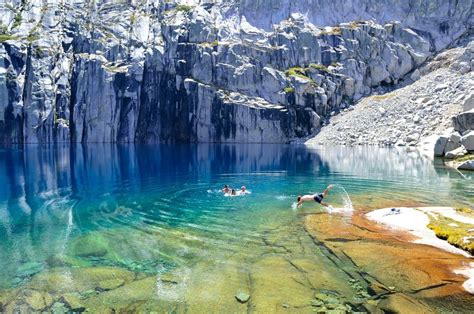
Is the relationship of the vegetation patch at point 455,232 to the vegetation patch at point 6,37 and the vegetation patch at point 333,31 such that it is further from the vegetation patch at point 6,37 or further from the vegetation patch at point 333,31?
the vegetation patch at point 6,37

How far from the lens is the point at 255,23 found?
486 feet

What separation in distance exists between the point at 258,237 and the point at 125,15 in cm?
14738

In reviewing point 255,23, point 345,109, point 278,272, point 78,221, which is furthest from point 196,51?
point 278,272

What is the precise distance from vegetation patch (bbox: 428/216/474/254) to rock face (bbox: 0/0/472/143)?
114m

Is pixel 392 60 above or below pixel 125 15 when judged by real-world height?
below

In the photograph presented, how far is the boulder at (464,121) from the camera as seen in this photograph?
60078mm

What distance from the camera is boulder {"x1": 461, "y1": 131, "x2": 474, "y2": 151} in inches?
2099

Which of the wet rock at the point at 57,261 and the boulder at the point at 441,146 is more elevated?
the boulder at the point at 441,146

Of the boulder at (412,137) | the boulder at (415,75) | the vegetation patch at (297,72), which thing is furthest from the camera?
the vegetation patch at (297,72)

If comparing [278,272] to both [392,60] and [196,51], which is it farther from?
[392,60]

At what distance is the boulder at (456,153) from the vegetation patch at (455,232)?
4500 centimetres

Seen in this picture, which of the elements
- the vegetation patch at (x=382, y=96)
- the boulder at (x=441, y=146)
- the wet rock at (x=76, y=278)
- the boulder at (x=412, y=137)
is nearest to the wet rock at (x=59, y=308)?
the wet rock at (x=76, y=278)

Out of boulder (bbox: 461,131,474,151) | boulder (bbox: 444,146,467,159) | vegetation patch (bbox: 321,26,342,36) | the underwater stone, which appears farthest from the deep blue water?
vegetation patch (bbox: 321,26,342,36)

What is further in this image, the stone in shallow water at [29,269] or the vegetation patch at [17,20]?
the vegetation patch at [17,20]
